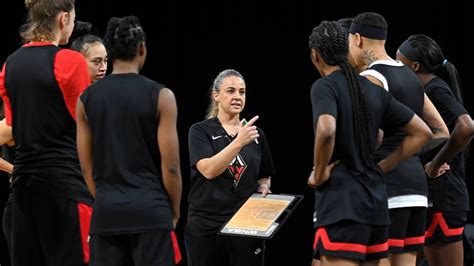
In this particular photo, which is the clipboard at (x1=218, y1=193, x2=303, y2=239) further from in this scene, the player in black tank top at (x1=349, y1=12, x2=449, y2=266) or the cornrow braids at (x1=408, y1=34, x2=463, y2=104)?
the cornrow braids at (x1=408, y1=34, x2=463, y2=104)

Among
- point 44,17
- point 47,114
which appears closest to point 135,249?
point 47,114

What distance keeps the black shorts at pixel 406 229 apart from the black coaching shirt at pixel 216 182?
33.2 inches

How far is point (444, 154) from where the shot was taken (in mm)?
3650

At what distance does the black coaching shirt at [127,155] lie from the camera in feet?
8.73

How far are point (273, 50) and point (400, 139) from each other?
2.50 m

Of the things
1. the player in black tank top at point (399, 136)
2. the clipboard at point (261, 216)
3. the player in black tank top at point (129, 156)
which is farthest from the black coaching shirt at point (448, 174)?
the player in black tank top at point (129, 156)

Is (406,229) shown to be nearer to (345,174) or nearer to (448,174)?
(345,174)

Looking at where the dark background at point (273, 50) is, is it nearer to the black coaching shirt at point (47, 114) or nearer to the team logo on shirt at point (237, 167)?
the team logo on shirt at point (237, 167)

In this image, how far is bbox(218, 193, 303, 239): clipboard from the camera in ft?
11.6

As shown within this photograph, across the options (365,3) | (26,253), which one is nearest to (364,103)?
(26,253)

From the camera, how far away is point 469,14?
559 centimetres

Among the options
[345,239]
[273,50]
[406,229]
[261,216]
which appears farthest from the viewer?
[273,50]

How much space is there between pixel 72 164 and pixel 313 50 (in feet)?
2.98

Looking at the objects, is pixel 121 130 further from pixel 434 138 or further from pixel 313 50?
pixel 434 138
